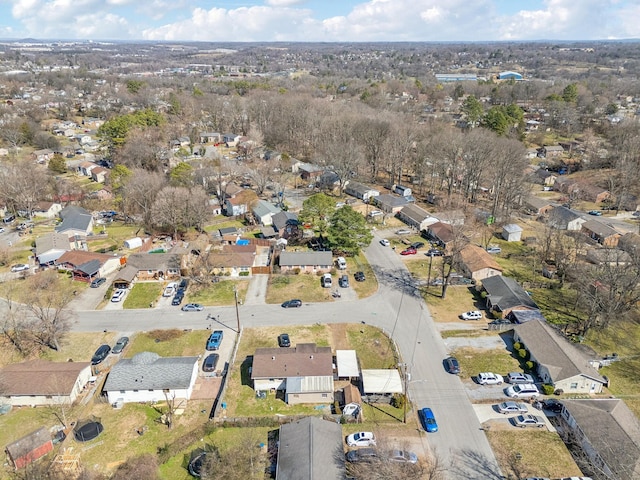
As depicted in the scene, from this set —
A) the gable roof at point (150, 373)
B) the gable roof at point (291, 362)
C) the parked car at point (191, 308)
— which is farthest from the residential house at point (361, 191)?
the gable roof at point (150, 373)

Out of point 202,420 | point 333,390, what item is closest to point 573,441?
point 333,390

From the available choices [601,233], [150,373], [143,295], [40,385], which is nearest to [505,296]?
[601,233]

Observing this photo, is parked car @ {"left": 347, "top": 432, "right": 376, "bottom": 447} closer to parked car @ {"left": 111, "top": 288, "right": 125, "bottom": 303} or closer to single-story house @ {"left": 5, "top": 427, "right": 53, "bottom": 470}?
single-story house @ {"left": 5, "top": 427, "right": 53, "bottom": 470}

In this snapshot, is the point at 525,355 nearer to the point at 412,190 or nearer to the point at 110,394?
the point at 110,394

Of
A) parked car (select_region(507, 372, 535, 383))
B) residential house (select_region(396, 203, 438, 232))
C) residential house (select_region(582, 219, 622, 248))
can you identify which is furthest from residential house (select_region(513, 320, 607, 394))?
residential house (select_region(582, 219, 622, 248))

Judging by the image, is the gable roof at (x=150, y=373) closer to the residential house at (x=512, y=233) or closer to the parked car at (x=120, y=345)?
the parked car at (x=120, y=345)

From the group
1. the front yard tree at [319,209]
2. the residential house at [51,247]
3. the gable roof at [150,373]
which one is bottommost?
the gable roof at [150,373]

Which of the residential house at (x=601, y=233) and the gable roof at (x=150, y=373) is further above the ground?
the residential house at (x=601, y=233)
